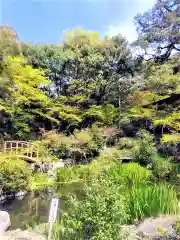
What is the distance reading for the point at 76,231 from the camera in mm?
3377

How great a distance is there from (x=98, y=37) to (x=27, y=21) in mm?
16884

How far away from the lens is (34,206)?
7180mm

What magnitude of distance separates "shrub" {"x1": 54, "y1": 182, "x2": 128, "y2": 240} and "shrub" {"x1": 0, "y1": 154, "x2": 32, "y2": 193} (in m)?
4.68

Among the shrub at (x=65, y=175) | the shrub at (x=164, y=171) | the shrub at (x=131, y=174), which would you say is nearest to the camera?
the shrub at (x=131, y=174)

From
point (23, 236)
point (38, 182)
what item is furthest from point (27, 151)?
point (23, 236)

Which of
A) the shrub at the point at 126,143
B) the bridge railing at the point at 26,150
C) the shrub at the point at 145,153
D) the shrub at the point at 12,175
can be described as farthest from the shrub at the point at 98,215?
the shrub at the point at 126,143

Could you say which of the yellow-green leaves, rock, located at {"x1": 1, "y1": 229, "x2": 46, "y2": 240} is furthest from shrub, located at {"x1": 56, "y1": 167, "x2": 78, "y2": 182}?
rock, located at {"x1": 1, "y1": 229, "x2": 46, "y2": 240}

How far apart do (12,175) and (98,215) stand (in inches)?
199

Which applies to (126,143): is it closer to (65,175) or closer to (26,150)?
(65,175)

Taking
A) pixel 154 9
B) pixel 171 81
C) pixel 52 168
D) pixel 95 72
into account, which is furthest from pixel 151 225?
pixel 154 9

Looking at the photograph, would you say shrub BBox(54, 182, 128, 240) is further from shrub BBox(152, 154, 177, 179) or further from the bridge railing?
the bridge railing

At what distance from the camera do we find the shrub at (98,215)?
318 centimetres

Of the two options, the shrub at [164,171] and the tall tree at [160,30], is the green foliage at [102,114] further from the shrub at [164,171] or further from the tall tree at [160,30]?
the shrub at [164,171]

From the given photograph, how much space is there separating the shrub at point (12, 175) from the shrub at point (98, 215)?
468 cm
